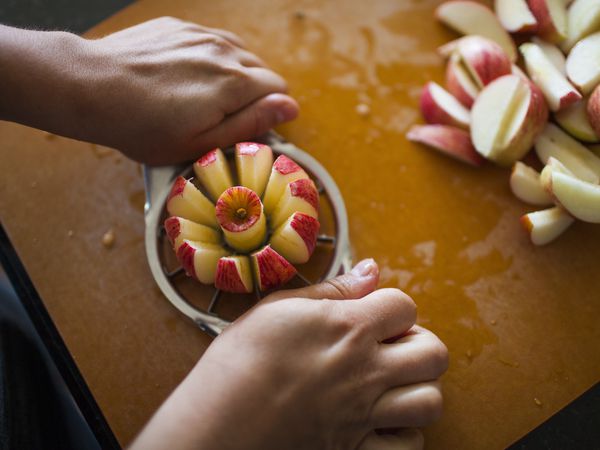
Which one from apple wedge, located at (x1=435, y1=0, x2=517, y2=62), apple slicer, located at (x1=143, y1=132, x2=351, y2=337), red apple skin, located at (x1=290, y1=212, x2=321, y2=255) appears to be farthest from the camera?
apple wedge, located at (x1=435, y1=0, x2=517, y2=62)

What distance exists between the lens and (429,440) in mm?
1135

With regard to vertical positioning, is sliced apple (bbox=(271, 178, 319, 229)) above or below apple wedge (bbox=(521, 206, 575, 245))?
above

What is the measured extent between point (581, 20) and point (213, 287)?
1093 mm

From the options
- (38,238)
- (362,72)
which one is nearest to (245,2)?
(362,72)

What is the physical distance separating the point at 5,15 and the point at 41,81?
2.24 feet

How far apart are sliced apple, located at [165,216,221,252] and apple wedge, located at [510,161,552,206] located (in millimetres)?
711

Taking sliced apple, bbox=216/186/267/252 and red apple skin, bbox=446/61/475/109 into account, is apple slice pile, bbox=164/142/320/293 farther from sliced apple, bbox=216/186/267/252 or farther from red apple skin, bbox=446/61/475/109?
red apple skin, bbox=446/61/475/109

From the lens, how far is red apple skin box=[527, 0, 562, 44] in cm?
136

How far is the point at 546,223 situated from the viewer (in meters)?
1.24

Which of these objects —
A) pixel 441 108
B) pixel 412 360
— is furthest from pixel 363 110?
pixel 412 360

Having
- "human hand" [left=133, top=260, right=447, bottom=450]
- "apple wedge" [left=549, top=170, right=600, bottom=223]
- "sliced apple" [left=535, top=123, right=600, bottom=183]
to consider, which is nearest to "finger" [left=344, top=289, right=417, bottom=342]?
"human hand" [left=133, top=260, right=447, bottom=450]

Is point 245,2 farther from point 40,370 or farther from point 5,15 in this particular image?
point 40,370

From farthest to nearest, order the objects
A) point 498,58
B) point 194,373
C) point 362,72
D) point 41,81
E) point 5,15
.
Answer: point 5,15 → point 362,72 → point 498,58 → point 41,81 → point 194,373

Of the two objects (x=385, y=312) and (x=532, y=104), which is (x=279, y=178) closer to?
(x=385, y=312)
